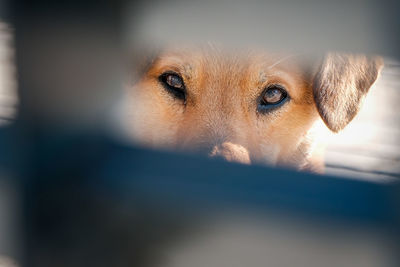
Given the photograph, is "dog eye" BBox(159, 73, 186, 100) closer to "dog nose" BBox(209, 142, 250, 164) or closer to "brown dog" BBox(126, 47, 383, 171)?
"brown dog" BBox(126, 47, 383, 171)

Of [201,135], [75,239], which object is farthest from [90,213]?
[201,135]

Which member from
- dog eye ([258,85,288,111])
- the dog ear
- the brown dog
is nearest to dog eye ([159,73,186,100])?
the brown dog

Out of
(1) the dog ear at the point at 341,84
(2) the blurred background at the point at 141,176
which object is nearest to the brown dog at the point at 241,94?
(1) the dog ear at the point at 341,84

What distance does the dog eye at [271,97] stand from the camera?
1.64 meters

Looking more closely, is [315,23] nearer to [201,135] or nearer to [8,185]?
[8,185]

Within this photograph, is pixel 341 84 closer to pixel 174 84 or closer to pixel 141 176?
pixel 174 84

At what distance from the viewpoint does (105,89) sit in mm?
581

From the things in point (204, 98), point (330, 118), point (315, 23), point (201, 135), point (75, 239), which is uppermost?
point (330, 118)

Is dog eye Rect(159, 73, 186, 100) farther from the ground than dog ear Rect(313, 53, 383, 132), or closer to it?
closer to it

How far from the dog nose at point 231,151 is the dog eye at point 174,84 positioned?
323 millimetres

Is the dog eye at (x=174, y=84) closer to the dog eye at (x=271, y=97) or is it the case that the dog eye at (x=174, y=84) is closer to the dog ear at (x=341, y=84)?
the dog eye at (x=271, y=97)

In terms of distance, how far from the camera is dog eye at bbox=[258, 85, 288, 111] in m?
1.64

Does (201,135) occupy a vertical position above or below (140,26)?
above

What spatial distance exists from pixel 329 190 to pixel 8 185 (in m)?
0.38
